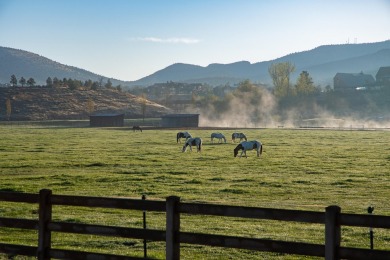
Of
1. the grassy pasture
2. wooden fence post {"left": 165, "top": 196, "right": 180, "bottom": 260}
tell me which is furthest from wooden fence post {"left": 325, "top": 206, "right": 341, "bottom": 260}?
the grassy pasture

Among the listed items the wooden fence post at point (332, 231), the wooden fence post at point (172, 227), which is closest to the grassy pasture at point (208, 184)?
the wooden fence post at point (172, 227)

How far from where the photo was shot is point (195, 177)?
3231 centimetres

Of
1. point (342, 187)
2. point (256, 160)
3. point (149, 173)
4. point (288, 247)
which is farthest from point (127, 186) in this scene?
point (288, 247)

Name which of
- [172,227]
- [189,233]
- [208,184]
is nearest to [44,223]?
[172,227]

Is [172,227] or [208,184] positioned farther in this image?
[208,184]

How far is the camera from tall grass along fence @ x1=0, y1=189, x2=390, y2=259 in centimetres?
865

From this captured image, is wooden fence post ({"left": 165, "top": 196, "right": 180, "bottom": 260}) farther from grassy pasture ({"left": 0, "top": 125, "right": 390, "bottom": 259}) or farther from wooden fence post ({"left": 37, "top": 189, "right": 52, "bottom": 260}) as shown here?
grassy pasture ({"left": 0, "top": 125, "right": 390, "bottom": 259})

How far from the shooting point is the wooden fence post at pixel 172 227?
9633 millimetres

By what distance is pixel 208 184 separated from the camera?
2961 centimetres

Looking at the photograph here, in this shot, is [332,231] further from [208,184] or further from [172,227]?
[208,184]

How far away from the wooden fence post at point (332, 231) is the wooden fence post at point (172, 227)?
226 centimetres

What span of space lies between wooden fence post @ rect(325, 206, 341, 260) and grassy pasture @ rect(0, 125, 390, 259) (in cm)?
621

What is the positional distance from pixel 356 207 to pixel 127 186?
10808 millimetres

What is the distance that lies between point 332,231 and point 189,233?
2.16 m
